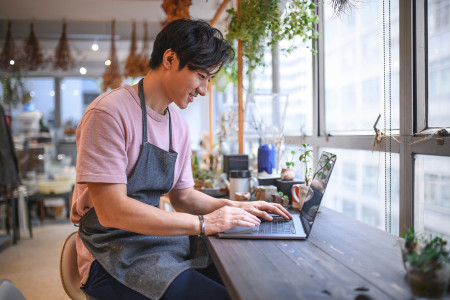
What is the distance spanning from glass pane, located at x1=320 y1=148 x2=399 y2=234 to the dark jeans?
1145mm

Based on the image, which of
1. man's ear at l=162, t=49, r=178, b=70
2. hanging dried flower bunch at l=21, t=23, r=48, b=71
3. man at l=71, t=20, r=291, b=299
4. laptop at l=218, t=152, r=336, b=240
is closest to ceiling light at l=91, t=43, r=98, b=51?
hanging dried flower bunch at l=21, t=23, r=48, b=71

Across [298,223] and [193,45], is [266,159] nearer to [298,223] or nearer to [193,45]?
[298,223]

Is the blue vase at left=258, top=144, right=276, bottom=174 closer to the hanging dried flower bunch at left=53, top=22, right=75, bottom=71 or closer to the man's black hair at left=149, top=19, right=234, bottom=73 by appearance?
the man's black hair at left=149, top=19, right=234, bottom=73

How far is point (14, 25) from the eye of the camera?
5.61 m

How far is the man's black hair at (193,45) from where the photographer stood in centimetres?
142

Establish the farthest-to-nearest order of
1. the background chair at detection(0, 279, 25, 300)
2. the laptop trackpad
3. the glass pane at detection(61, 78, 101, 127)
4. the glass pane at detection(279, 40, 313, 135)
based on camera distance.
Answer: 1. the glass pane at detection(61, 78, 101, 127)
2. the glass pane at detection(279, 40, 313, 135)
3. the laptop trackpad
4. the background chair at detection(0, 279, 25, 300)

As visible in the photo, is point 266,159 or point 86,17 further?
point 86,17

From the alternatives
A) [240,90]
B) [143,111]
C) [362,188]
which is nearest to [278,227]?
[143,111]

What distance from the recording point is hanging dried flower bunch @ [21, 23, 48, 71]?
5414mm

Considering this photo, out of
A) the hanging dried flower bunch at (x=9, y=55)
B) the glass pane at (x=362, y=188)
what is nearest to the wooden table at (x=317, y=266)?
the glass pane at (x=362, y=188)

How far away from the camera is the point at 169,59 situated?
1434mm

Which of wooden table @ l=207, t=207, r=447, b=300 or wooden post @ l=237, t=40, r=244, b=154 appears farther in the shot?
wooden post @ l=237, t=40, r=244, b=154

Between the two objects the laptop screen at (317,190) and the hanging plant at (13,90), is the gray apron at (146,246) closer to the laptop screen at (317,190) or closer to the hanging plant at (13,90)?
the laptop screen at (317,190)

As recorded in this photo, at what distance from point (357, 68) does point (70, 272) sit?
190 centimetres
